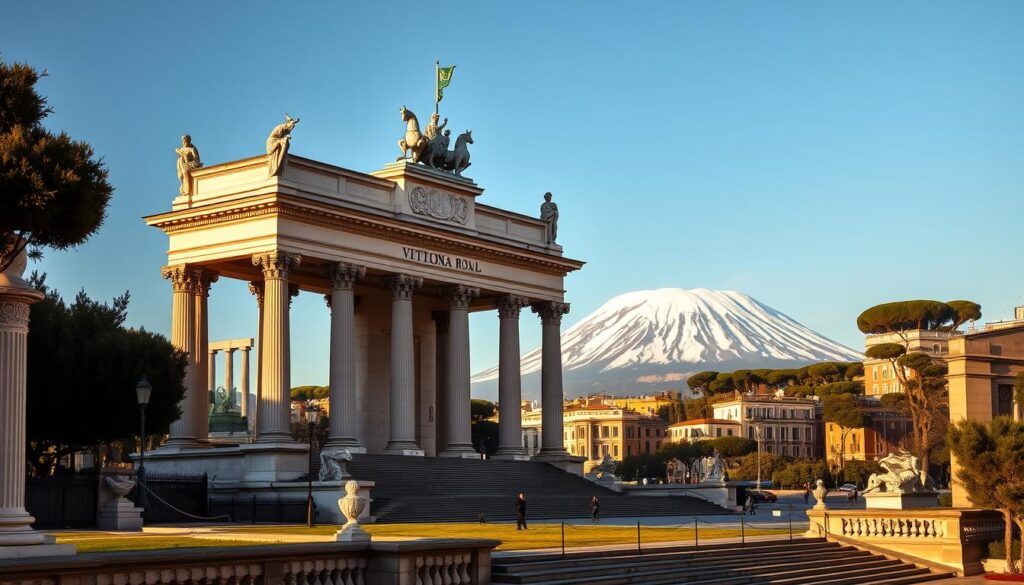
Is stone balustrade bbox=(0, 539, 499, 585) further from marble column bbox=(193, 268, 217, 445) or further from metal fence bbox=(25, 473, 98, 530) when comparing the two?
marble column bbox=(193, 268, 217, 445)

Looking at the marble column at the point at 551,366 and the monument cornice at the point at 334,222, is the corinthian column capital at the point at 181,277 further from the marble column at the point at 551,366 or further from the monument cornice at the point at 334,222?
the marble column at the point at 551,366

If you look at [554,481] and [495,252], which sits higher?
[495,252]

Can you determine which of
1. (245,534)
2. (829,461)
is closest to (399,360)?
(245,534)

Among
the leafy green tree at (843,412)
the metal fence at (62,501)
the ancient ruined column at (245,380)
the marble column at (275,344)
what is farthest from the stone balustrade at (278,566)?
the leafy green tree at (843,412)

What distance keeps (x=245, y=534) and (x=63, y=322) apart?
17543mm

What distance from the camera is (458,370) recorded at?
6325 cm

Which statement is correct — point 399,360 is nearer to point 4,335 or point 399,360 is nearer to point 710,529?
point 710,529

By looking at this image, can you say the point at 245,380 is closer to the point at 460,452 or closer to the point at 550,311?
the point at 550,311

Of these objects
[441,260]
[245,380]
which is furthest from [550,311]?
[245,380]

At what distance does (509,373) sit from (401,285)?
9.72 m

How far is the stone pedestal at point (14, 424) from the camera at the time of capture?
1856cm

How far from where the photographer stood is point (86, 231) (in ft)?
68.6

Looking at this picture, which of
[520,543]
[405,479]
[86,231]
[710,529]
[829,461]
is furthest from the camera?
[829,461]

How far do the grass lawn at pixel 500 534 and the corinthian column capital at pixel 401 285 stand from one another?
16773 millimetres
